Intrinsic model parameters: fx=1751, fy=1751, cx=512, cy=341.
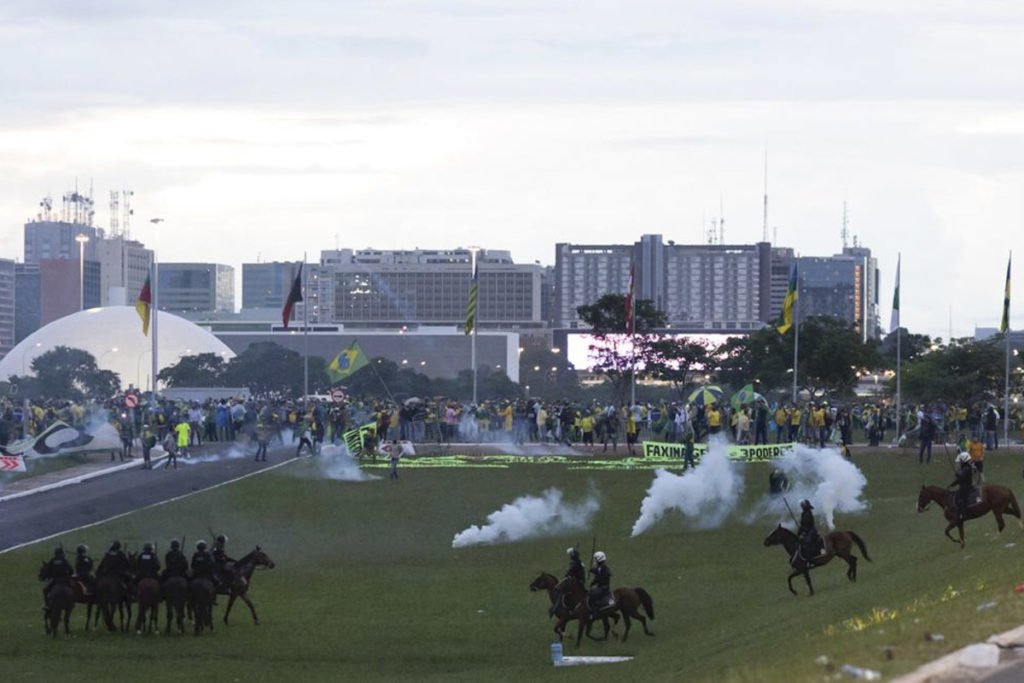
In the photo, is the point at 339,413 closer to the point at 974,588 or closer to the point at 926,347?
the point at 974,588

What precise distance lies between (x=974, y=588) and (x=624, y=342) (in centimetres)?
10942

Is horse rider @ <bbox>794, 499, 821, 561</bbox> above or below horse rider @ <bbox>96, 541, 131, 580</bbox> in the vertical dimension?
above

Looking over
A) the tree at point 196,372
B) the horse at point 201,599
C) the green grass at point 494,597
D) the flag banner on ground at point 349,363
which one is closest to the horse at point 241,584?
the green grass at point 494,597

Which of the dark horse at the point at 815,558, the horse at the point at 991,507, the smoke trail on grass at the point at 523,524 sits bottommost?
the smoke trail on grass at the point at 523,524

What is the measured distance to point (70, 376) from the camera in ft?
543

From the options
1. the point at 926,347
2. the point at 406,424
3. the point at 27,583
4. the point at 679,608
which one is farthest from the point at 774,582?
the point at 926,347

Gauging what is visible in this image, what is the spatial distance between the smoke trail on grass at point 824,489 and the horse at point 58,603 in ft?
64.9

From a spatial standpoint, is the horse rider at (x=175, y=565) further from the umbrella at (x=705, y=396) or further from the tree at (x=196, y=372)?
the tree at (x=196, y=372)

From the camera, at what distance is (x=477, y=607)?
35.2 metres

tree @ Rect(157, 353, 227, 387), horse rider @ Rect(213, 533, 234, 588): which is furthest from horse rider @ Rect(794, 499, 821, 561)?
tree @ Rect(157, 353, 227, 387)

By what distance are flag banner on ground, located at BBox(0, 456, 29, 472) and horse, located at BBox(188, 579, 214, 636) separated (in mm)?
30402

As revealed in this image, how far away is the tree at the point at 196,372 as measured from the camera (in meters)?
172

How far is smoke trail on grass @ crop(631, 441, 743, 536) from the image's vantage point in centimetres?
4734

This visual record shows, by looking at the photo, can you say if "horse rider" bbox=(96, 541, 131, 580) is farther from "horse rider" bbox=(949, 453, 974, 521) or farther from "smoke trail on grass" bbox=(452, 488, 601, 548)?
"horse rider" bbox=(949, 453, 974, 521)
